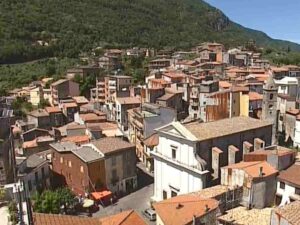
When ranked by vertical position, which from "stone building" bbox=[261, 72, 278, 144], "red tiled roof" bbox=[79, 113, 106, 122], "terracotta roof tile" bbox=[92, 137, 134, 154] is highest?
"stone building" bbox=[261, 72, 278, 144]

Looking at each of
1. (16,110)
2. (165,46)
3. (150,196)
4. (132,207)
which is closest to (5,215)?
(132,207)

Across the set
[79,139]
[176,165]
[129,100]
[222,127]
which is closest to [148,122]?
[79,139]

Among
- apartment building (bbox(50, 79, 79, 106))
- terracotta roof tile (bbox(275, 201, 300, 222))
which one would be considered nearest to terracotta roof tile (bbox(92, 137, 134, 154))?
terracotta roof tile (bbox(275, 201, 300, 222))

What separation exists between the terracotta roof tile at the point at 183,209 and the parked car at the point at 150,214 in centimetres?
611

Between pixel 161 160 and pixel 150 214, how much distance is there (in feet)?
15.5

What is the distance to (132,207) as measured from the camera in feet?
110

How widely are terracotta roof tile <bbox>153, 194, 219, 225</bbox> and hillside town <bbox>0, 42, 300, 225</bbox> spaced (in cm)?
6

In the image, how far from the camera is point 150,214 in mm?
31062

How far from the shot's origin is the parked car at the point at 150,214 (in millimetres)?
30697

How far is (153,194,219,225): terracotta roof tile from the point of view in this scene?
909 inches

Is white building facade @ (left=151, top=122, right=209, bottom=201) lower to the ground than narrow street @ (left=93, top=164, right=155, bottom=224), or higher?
higher

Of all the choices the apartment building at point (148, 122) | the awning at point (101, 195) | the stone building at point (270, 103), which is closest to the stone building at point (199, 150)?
the stone building at point (270, 103)

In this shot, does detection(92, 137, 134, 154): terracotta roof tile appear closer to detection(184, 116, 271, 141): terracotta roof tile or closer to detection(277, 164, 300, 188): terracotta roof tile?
detection(184, 116, 271, 141): terracotta roof tile

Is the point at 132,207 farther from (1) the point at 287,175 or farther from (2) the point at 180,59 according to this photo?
(2) the point at 180,59
